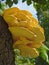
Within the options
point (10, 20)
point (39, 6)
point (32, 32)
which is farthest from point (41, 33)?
point (39, 6)

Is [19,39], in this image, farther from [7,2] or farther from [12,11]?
Result: [7,2]

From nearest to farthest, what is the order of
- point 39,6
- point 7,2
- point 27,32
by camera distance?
point 27,32, point 7,2, point 39,6

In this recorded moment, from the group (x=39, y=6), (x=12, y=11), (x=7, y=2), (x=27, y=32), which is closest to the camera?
(x=27, y=32)

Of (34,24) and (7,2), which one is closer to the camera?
(34,24)

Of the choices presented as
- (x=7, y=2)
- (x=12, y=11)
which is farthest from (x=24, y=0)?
(x=12, y=11)

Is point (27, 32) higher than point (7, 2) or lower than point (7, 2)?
higher

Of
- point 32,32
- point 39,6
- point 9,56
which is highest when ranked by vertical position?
point 32,32

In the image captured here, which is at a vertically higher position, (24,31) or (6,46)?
(24,31)
